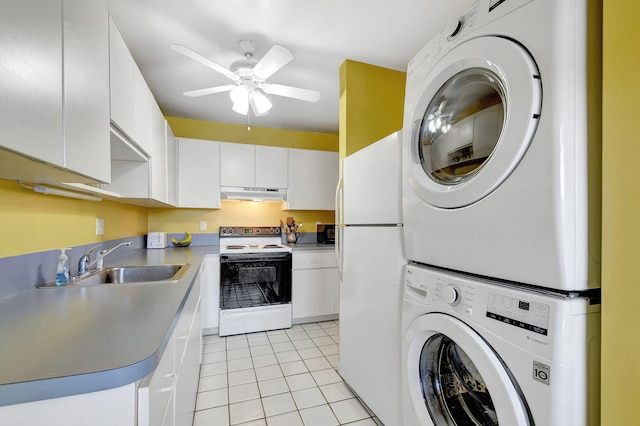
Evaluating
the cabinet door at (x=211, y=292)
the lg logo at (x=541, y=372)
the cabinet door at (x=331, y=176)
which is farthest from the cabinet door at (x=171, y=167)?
the lg logo at (x=541, y=372)

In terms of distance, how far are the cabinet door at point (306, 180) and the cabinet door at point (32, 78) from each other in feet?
8.62

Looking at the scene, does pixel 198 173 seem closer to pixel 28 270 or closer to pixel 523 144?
pixel 28 270

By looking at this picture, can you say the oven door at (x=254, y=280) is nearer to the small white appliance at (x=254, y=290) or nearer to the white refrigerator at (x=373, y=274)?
the small white appliance at (x=254, y=290)

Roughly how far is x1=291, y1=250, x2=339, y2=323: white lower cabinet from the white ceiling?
1818 millimetres

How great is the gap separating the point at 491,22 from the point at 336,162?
274 centimetres

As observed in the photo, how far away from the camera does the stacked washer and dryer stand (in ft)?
2.23

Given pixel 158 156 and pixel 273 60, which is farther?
pixel 158 156

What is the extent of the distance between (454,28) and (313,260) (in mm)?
2529

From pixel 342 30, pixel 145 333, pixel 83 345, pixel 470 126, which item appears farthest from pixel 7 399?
pixel 342 30

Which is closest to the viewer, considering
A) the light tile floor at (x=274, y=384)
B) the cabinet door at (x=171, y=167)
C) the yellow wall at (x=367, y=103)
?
the light tile floor at (x=274, y=384)

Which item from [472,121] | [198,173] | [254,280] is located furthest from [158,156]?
[472,121]

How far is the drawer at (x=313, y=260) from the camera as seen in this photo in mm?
3078

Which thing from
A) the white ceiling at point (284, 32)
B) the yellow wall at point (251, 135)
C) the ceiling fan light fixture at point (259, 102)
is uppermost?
the white ceiling at point (284, 32)

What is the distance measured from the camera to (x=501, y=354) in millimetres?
787
